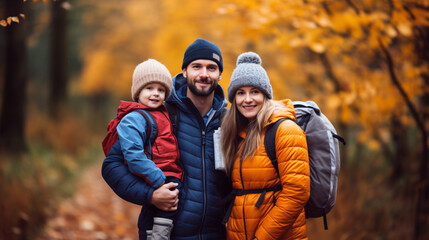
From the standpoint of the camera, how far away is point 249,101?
8.59 ft

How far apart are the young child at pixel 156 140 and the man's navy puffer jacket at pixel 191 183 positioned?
0.26ft

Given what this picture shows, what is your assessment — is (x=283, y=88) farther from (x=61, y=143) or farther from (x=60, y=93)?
(x=60, y=93)

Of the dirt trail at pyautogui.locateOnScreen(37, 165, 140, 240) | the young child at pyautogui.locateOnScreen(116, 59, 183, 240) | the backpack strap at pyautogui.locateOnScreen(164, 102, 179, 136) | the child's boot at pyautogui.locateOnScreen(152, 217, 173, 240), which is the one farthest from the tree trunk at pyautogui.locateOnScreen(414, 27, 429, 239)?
the dirt trail at pyautogui.locateOnScreen(37, 165, 140, 240)

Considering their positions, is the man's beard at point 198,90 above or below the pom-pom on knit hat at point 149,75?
below

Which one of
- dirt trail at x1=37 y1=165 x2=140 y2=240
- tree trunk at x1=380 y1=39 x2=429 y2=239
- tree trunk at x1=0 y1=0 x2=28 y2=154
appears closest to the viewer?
tree trunk at x1=380 y1=39 x2=429 y2=239

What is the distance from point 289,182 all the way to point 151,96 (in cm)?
117

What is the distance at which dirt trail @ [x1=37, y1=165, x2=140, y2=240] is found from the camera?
553 centimetres

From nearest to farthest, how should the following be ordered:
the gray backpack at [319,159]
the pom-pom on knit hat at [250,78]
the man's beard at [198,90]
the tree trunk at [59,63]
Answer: the gray backpack at [319,159] < the pom-pom on knit hat at [250,78] < the man's beard at [198,90] < the tree trunk at [59,63]

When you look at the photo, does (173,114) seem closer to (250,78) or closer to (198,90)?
(198,90)

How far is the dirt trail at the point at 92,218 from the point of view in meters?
5.53

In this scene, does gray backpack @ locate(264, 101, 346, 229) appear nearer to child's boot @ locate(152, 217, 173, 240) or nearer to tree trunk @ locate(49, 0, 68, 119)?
child's boot @ locate(152, 217, 173, 240)

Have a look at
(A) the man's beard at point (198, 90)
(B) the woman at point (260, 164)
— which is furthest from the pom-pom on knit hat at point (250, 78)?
(A) the man's beard at point (198, 90)

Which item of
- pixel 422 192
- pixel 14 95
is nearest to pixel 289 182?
pixel 422 192

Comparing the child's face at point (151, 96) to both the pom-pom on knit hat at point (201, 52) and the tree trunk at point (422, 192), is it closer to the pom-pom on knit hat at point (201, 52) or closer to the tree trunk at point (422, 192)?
the pom-pom on knit hat at point (201, 52)
